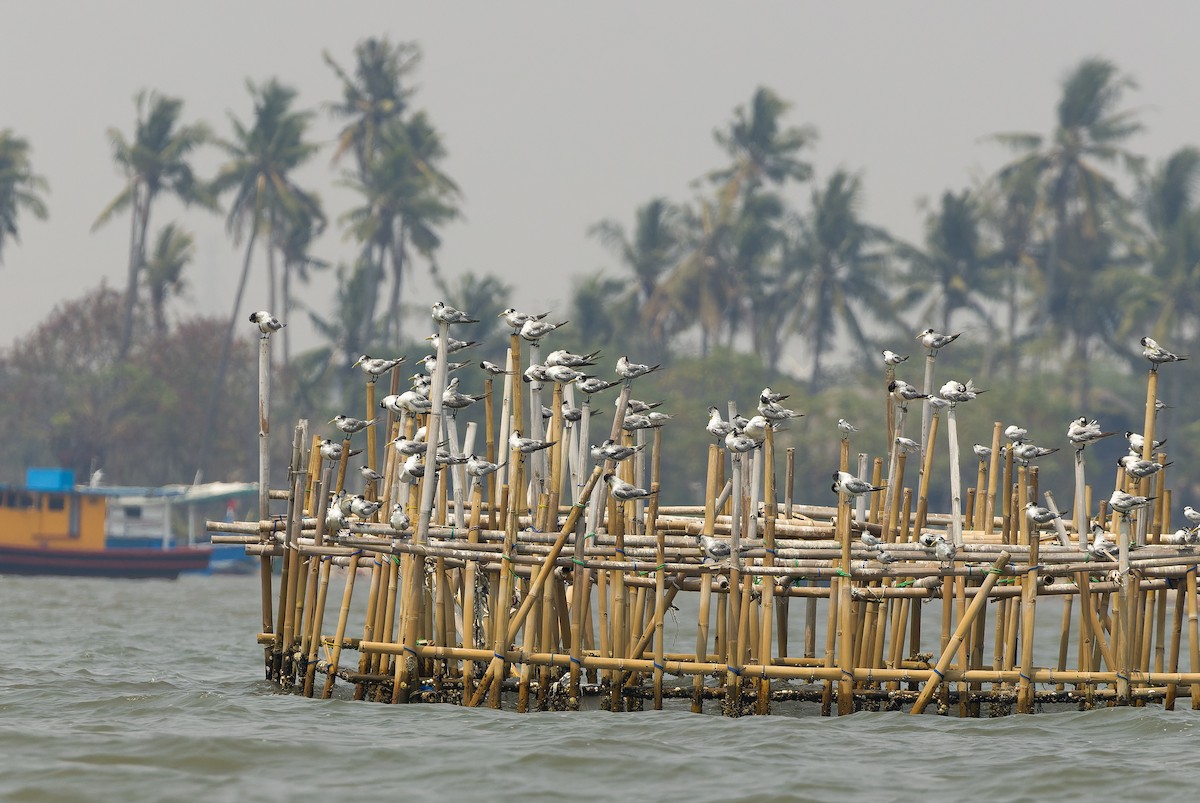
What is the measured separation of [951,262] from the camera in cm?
7425

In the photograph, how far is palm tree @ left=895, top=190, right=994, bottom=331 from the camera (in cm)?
7412

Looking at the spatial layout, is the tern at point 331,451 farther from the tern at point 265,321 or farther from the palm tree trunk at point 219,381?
the palm tree trunk at point 219,381

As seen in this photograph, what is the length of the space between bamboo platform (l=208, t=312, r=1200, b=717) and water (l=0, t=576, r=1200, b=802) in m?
0.35

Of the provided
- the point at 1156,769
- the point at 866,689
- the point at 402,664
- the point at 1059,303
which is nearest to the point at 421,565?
the point at 402,664

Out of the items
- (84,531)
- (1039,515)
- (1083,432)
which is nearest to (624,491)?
(1039,515)

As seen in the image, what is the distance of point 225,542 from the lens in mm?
19109

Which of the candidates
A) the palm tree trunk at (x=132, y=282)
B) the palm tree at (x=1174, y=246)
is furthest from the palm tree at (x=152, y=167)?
the palm tree at (x=1174, y=246)

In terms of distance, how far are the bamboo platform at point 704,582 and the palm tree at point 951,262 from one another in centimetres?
5644

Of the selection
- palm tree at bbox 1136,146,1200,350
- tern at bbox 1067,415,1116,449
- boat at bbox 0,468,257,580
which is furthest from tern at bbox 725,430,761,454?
palm tree at bbox 1136,146,1200,350

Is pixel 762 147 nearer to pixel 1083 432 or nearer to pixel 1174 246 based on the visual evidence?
pixel 1174 246

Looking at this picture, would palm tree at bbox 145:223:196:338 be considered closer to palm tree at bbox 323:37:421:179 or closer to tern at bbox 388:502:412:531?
palm tree at bbox 323:37:421:179

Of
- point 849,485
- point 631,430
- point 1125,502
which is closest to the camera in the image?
point 1125,502

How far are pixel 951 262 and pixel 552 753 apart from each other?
6110cm

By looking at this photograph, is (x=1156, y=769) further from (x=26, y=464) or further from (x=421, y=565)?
(x=26, y=464)
